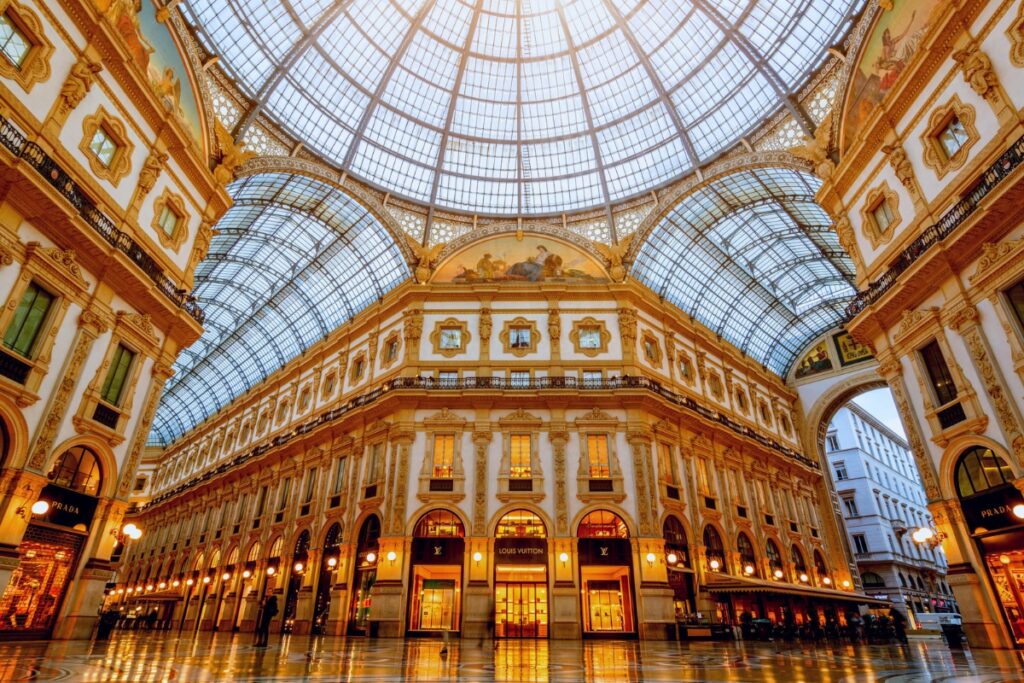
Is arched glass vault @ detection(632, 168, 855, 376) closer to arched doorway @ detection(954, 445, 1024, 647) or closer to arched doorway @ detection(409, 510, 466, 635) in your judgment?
arched doorway @ detection(954, 445, 1024, 647)

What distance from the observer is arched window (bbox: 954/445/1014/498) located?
1722 cm

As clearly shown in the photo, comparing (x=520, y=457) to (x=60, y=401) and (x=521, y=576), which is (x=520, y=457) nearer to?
(x=521, y=576)

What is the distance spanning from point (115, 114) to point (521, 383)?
2100 centimetres

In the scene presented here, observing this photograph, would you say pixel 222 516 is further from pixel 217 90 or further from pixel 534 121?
pixel 534 121

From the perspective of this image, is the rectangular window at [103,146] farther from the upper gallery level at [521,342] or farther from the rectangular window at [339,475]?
the rectangular window at [339,475]

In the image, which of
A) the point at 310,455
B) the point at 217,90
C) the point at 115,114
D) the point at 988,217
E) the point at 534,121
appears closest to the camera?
the point at 988,217

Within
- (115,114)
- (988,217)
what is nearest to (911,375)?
(988,217)

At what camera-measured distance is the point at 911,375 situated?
67.8ft

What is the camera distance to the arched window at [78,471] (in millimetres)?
18016

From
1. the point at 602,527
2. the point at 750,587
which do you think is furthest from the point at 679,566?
Answer: the point at 602,527

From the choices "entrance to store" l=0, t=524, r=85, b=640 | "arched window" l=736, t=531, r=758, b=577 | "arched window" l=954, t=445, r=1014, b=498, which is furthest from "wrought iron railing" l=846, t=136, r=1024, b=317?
"entrance to store" l=0, t=524, r=85, b=640

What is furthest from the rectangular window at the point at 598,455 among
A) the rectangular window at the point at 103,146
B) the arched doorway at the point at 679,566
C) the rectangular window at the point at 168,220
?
the rectangular window at the point at 103,146

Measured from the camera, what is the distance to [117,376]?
66.8 ft

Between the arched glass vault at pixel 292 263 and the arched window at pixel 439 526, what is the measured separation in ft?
55.6
